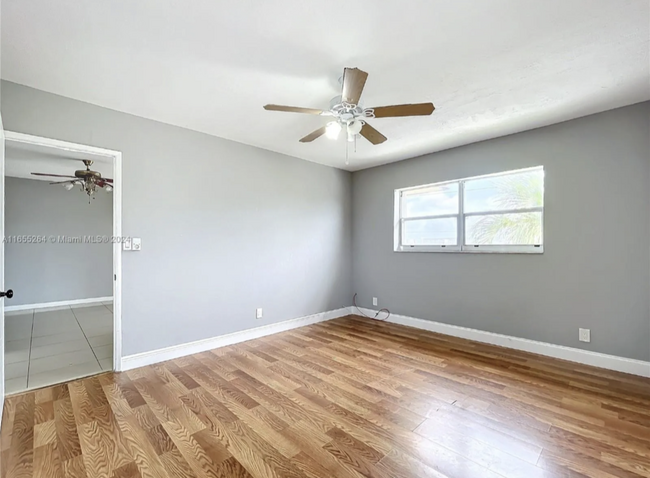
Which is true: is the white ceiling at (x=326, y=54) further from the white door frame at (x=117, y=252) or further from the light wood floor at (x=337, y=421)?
the light wood floor at (x=337, y=421)

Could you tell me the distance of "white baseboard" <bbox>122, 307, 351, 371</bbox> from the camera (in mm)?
3070

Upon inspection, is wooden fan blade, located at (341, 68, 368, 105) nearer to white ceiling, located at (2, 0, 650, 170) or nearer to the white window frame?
white ceiling, located at (2, 0, 650, 170)

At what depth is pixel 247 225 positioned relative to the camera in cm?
398

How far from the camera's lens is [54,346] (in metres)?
3.64

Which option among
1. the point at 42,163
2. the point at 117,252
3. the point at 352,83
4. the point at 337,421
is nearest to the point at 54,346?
the point at 117,252

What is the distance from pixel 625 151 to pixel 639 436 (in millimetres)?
2454

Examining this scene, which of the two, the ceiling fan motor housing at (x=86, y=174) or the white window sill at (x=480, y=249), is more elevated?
the ceiling fan motor housing at (x=86, y=174)

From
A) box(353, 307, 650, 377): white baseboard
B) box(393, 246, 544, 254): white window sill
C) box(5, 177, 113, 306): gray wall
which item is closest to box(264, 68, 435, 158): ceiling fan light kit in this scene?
box(393, 246, 544, 254): white window sill

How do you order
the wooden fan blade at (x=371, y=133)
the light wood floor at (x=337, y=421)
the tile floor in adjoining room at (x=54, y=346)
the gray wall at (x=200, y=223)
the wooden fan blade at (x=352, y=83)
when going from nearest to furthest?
the light wood floor at (x=337, y=421) → the wooden fan blade at (x=352, y=83) → the wooden fan blade at (x=371, y=133) → the tile floor in adjoining room at (x=54, y=346) → the gray wall at (x=200, y=223)

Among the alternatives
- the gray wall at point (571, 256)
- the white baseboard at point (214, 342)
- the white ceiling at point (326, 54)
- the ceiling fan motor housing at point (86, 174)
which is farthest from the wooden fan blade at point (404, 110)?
the ceiling fan motor housing at point (86, 174)

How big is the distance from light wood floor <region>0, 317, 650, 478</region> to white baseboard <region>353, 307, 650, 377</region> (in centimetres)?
14

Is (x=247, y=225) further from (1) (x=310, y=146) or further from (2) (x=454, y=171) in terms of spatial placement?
(2) (x=454, y=171)

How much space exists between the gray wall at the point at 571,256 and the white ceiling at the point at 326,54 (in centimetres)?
35

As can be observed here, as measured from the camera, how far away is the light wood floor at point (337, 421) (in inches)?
66.1
